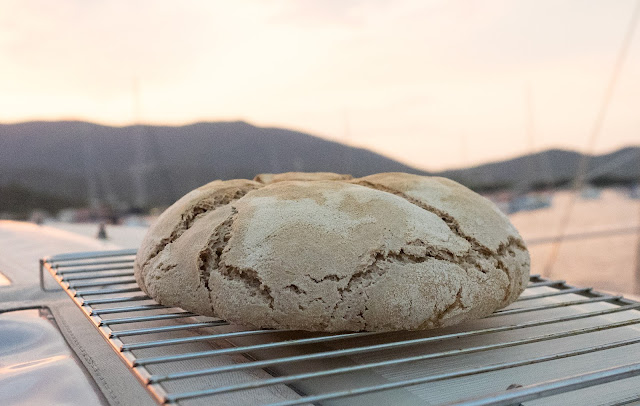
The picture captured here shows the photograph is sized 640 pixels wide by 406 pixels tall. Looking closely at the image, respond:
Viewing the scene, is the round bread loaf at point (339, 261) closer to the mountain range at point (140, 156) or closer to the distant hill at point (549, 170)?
the distant hill at point (549, 170)

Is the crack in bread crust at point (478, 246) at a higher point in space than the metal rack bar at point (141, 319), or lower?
higher

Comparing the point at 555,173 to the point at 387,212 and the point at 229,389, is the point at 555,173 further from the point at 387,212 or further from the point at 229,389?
the point at 229,389

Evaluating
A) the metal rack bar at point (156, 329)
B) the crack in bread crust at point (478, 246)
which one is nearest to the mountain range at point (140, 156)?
the crack in bread crust at point (478, 246)

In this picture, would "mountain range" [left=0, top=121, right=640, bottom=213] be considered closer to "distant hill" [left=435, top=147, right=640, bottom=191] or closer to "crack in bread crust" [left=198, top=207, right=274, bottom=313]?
"distant hill" [left=435, top=147, right=640, bottom=191]

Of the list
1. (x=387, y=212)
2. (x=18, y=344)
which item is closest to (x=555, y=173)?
(x=387, y=212)

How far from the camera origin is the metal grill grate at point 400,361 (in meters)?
0.61

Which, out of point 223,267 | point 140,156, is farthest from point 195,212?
point 140,156

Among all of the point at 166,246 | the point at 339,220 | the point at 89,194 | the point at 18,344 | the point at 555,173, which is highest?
the point at 339,220

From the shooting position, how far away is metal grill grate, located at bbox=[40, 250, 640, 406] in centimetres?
61

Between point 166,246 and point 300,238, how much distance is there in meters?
0.36

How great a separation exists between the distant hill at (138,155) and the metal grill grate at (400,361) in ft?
18.6

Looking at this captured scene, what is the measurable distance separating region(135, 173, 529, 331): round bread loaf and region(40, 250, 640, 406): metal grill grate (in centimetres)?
5

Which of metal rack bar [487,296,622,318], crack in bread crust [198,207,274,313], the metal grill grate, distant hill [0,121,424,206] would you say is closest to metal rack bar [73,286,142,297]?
the metal grill grate

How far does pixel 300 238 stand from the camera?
87cm
